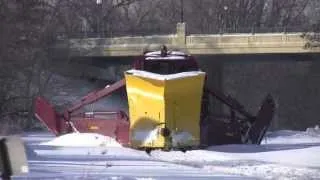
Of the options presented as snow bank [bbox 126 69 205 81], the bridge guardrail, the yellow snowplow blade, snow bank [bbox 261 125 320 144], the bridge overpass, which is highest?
snow bank [bbox 126 69 205 81]

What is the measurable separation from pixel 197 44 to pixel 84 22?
25.3 metres

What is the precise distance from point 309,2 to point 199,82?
83815 mm

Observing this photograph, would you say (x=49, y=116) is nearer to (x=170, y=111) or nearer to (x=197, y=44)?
(x=170, y=111)

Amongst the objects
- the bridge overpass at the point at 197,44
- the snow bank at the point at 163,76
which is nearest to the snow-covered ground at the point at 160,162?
the snow bank at the point at 163,76

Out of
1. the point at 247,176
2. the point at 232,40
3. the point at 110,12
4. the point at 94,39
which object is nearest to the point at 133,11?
the point at 110,12

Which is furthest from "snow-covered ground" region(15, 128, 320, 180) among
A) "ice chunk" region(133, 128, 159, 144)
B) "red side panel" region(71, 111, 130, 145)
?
"ice chunk" region(133, 128, 159, 144)

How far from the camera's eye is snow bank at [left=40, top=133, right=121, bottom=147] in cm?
2370

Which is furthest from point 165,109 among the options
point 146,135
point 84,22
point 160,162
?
point 84,22

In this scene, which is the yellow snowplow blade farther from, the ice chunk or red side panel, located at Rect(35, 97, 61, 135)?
red side panel, located at Rect(35, 97, 61, 135)

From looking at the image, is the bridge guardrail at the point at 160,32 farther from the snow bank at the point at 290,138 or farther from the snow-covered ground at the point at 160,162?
the snow-covered ground at the point at 160,162

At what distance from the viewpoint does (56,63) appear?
69.1m

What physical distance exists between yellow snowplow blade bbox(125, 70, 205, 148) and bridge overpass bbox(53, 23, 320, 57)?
45887 millimetres

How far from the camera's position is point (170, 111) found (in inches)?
858

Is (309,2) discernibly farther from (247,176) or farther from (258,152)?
(247,176)
